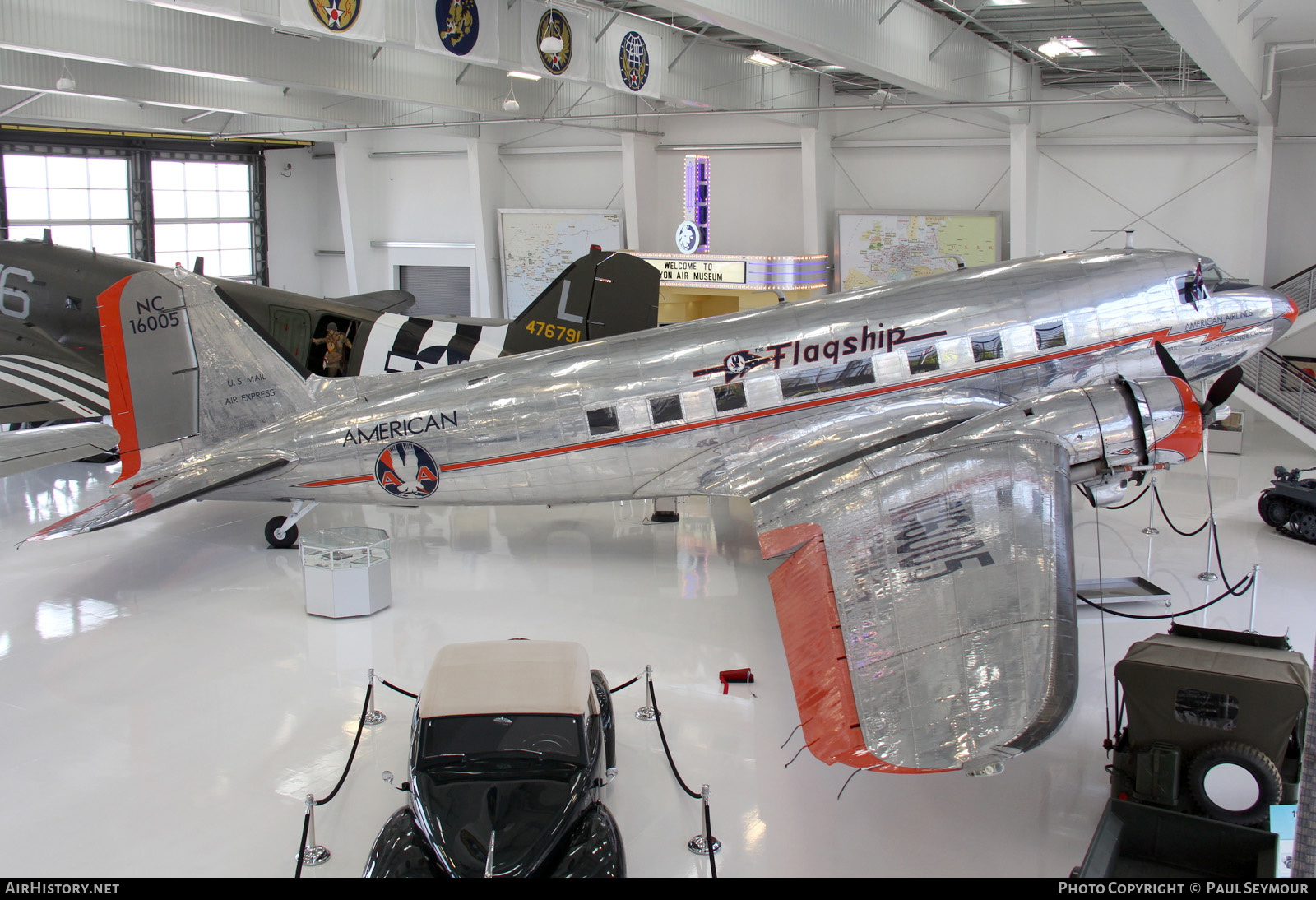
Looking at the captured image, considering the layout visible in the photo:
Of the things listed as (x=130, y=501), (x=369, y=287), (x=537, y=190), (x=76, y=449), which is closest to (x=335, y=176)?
(x=369, y=287)

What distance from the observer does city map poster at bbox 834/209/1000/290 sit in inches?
954

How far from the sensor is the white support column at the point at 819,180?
84.5 feet

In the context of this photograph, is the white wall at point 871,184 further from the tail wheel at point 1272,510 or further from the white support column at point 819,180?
the tail wheel at point 1272,510

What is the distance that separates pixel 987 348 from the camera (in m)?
11.3

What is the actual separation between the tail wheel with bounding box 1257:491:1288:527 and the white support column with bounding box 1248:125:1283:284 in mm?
9299

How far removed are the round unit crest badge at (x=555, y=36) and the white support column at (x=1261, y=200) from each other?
Answer: 14.8 meters

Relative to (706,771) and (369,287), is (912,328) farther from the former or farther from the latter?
(369,287)

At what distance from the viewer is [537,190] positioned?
32.6 m

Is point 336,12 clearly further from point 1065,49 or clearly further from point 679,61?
point 1065,49

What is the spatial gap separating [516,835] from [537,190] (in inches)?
1173

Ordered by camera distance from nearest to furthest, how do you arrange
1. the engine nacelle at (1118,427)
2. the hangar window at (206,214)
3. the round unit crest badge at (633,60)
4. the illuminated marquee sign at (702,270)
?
the engine nacelle at (1118,427)
the round unit crest badge at (633,60)
the illuminated marquee sign at (702,270)
the hangar window at (206,214)

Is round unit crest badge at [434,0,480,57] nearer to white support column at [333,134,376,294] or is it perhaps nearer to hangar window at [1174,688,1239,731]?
hangar window at [1174,688,1239,731]

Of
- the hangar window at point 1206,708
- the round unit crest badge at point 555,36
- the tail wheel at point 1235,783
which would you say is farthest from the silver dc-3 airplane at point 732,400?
the round unit crest badge at point 555,36

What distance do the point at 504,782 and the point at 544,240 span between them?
88.1ft
